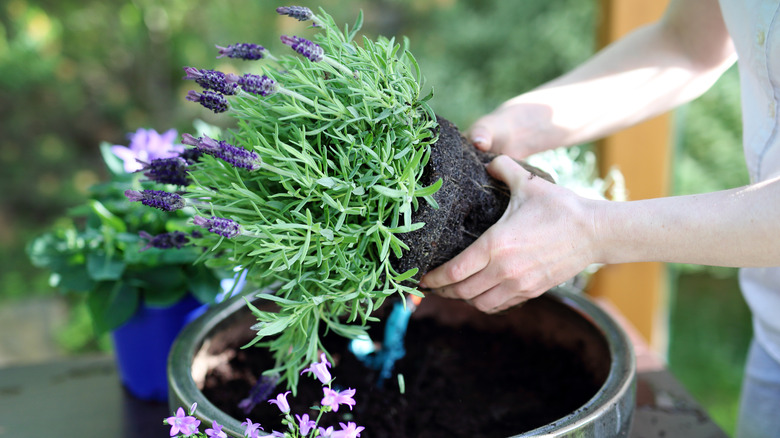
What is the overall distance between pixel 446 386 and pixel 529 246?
0.32 meters

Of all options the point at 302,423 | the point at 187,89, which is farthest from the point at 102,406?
the point at 187,89

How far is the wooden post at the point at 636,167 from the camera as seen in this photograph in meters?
1.84

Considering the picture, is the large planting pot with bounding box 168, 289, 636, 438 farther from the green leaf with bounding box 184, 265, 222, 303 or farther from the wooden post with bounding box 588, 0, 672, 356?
the wooden post with bounding box 588, 0, 672, 356

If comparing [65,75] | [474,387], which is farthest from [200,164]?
[65,75]

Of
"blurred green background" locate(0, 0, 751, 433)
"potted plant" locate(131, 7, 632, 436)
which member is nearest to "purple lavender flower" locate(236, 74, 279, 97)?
"potted plant" locate(131, 7, 632, 436)

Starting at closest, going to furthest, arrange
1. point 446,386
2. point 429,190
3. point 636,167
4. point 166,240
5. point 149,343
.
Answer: point 429,190
point 166,240
point 446,386
point 149,343
point 636,167

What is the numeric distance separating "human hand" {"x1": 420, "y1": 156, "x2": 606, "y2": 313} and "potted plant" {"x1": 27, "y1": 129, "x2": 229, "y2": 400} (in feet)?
1.61

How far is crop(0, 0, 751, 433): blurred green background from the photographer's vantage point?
3043mm

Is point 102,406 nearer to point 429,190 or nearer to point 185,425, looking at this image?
point 185,425

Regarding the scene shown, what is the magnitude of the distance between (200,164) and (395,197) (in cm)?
28

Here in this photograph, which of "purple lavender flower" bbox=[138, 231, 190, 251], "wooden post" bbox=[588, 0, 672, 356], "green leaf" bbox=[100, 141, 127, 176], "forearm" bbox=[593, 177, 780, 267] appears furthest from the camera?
"wooden post" bbox=[588, 0, 672, 356]

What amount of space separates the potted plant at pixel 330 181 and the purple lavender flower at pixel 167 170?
28 mm

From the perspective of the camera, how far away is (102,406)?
1054 mm

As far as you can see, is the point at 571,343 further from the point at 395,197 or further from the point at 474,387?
the point at 395,197
